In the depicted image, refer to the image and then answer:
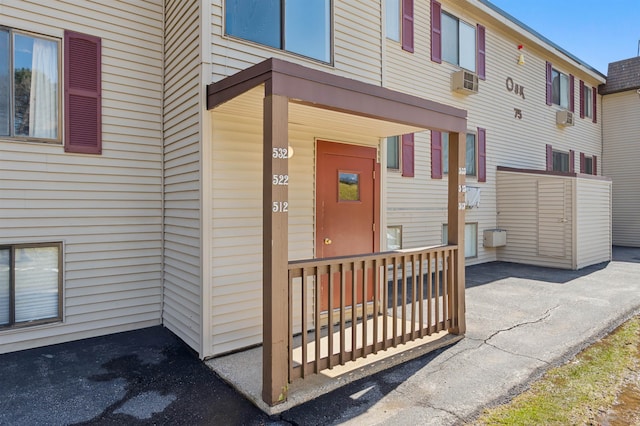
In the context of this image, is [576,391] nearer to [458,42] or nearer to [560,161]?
[458,42]

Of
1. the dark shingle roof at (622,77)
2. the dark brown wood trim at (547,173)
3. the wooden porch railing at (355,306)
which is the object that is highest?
the dark shingle roof at (622,77)

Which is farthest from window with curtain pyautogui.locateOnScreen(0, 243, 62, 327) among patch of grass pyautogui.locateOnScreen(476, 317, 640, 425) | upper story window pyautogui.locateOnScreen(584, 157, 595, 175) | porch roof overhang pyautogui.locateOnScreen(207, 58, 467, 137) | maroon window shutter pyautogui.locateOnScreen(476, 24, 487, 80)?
upper story window pyautogui.locateOnScreen(584, 157, 595, 175)

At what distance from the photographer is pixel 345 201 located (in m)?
5.03

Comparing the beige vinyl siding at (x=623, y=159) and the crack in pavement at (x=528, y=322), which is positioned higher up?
the beige vinyl siding at (x=623, y=159)

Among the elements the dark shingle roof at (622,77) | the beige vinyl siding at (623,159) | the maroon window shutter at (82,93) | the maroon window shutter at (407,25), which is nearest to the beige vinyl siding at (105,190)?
the maroon window shutter at (82,93)

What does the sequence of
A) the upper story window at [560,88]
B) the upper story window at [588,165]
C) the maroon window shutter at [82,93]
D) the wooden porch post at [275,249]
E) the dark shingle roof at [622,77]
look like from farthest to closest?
1. the upper story window at [588,165]
2. the dark shingle roof at [622,77]
3. the upper story window at [560,88]
4. the maroon window shutter at [82,93]
5. the wooden porch post at [275,249]

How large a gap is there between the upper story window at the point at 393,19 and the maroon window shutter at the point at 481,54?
2.77 meters

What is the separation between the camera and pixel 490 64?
31.9 ft

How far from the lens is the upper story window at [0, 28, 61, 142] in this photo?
3.97m

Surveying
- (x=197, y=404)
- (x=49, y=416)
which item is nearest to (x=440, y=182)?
(x=197, y=404)

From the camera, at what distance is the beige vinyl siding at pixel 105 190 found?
4.02 m

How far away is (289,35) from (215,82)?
124cm

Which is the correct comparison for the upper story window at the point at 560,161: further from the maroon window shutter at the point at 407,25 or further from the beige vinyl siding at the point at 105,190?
the beige vinyl siding at the point at 105,190

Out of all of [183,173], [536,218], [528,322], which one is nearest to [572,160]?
[536,218]
